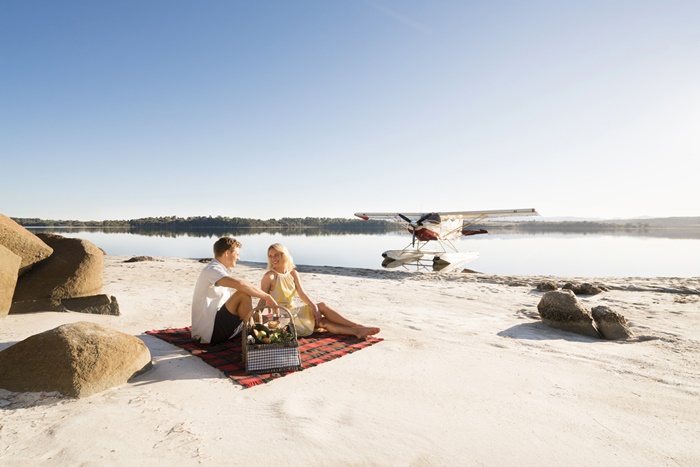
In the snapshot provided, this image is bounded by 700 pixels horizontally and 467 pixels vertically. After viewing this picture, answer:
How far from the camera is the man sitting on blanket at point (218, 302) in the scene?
368 centimetres

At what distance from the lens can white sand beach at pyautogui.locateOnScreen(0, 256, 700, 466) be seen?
82.7 inches

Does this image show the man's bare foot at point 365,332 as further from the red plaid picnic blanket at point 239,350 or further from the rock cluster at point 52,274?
the rock cluster at point 52,274

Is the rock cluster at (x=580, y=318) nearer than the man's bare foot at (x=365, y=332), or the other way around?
the man's bare foot at (x=365, y=332)

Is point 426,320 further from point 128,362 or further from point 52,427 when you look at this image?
point 52,427

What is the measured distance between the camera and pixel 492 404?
2791mm

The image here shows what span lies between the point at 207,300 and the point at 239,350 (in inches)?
26.4

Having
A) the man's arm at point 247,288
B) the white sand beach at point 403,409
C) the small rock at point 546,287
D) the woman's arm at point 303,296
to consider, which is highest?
the man's arm at point 247,288

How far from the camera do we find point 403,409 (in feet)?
8.78

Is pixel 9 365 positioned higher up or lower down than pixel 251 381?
higher up

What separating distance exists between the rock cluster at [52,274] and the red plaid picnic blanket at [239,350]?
1637 mm

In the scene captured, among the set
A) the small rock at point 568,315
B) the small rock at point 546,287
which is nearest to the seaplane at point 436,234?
the small rock at point 546,287

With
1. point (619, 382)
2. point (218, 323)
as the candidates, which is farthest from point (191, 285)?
point (619, 382)

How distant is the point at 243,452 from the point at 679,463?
267 centimetres

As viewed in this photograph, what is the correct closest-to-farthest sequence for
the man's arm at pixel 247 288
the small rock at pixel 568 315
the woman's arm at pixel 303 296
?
the man's arm at pixel 247 288
the woman's arm at pixel 303 296
the small rock at pixel 568 315
